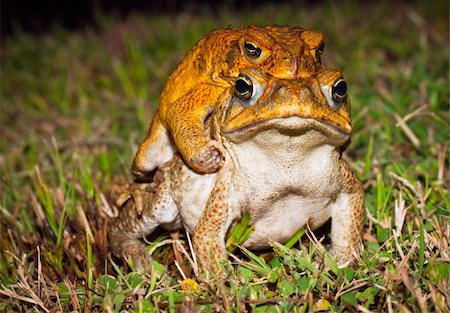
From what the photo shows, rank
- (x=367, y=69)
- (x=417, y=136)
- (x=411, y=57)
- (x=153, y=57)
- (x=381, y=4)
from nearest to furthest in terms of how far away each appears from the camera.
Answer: (x=417, y=136), (x=367, y=69), (x=411, y=57), (x=153, y=57), (x=381, y=4)

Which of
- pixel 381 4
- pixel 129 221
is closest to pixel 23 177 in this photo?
pixel 129 221

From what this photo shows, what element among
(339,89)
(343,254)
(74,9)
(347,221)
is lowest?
(74,9)

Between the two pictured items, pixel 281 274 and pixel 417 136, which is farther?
pixel 417 136

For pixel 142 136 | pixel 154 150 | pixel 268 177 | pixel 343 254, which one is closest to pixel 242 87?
pixel 268 177

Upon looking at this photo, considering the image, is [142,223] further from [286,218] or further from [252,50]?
[252,50]

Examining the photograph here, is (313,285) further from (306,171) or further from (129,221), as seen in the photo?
(129,221)

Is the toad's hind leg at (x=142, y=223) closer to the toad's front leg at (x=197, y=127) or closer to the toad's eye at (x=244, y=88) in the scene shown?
the toad's front leg at (x=197, y=127)

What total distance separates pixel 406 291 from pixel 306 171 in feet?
1.91

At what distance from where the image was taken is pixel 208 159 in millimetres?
2510

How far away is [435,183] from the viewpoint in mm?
3199

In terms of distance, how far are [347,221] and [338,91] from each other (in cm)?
66

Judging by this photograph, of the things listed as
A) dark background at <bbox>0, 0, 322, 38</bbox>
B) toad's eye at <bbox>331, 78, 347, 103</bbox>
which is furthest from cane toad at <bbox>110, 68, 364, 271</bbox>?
dark background at <bbox>0, 0, 322, 38</bbox>

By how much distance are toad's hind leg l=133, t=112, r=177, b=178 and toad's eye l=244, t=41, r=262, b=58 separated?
59 centimetres

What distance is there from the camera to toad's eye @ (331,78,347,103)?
230 cm
